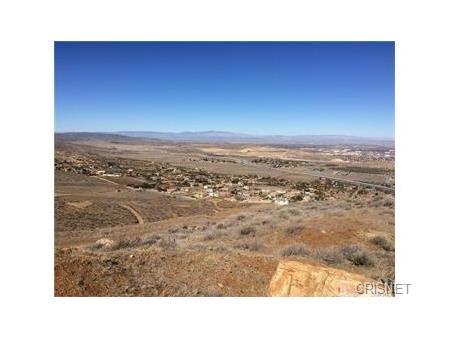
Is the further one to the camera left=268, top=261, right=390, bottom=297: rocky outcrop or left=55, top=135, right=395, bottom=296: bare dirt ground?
left=55, top=135, right=395, bottom=296: bare dirt ground

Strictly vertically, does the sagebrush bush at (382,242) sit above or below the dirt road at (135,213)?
above

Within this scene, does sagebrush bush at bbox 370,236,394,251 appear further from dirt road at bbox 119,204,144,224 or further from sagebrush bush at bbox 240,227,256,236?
dirt road at bbox 119,204,144,224

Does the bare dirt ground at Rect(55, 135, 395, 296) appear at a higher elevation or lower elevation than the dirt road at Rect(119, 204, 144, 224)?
higher

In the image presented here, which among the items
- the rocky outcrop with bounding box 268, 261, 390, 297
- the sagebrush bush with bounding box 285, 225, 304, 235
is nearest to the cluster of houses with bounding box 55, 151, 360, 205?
the sagebrush bush with bounding box 285, 225, 304, 235

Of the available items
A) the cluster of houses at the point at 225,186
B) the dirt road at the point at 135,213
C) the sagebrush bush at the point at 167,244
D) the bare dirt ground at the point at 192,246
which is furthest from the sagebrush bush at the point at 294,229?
the cluster of houses at the point at 225,186

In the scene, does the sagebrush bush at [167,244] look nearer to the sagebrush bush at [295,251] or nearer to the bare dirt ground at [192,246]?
the bare dirt ground at [192,246]

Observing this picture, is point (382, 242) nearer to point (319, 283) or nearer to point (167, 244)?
point (319, 283)

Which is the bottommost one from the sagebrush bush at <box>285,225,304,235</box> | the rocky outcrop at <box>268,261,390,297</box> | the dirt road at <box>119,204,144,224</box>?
the dirt road at <box>119,204,144,224</box>
